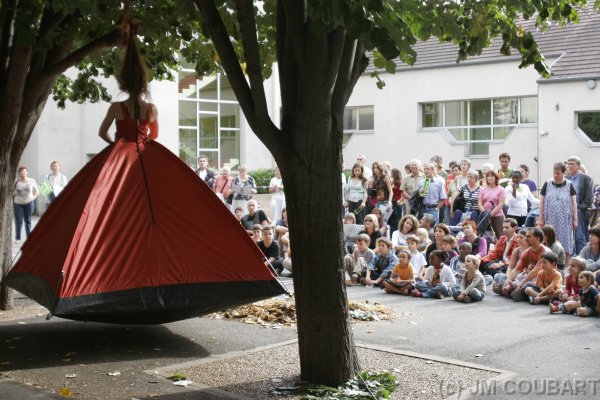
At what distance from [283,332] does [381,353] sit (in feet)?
4.96

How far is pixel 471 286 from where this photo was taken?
39.2 ft

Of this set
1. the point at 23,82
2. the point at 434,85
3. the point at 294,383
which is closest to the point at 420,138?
the point at 434,85

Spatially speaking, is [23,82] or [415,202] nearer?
[23,82]

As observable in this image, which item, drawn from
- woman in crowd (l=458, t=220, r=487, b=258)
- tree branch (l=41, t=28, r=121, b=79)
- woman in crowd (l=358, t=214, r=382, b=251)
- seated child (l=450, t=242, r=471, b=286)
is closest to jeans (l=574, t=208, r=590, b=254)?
woman in crowd (l=458, t=220, r=487, b=258)

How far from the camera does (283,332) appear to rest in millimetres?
9320

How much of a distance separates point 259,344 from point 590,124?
849 inches

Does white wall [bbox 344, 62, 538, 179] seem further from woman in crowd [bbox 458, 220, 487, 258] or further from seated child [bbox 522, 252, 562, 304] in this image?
seated child [bbox 522, 252, 562, 304]

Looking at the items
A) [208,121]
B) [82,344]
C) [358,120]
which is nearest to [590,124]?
[358,120]

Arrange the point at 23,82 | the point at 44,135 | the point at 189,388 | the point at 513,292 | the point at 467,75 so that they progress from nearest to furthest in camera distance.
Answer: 1. the point at 189,388
2. the point at 23,82
3. the point at 513,292
4. the point at 44,135
5. the point at 467,75

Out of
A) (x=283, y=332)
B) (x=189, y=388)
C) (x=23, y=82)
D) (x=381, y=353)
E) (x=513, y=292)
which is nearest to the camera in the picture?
(x=189, y=388)

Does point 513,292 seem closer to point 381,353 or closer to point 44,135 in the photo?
point 381,353

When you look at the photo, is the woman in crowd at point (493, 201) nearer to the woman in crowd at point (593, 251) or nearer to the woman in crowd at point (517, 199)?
the woman in crowd at point (517, 199)

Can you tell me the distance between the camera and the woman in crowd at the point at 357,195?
17125 mm

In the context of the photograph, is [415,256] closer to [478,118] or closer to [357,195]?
[357,195]
